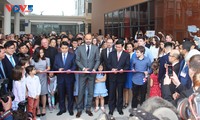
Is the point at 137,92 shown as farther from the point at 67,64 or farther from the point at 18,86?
the point at 18,86

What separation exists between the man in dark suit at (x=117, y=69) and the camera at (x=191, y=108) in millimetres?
4673

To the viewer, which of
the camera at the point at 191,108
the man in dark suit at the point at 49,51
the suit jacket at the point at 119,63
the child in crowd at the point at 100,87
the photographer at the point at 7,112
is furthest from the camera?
the man in dark suit at the point at 49,51

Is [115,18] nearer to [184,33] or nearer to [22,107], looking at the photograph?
[184,33]

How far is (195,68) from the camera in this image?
92.0 inches

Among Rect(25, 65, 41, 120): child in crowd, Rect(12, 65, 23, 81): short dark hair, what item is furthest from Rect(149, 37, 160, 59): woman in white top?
Rect(12, 65, 23, 81): short dark hair

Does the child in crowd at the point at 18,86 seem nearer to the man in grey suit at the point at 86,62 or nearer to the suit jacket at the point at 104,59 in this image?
the man in grey suit at the point at 86,62

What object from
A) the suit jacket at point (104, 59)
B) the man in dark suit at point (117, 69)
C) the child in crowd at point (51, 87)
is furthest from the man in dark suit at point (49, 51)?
the man in dark suit at point (117, 69)

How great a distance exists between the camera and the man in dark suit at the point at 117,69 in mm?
6542

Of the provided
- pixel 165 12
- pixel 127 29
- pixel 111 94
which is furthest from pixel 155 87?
pixel 127 29

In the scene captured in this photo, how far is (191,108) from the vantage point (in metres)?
1.67

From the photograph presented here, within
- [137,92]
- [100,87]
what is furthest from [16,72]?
[137,92]

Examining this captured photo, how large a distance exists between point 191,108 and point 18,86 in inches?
167

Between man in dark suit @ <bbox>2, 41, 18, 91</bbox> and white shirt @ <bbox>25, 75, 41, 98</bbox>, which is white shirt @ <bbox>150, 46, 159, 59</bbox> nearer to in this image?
white shirt @ <bbox>25, 75, 41, 98</bbox>

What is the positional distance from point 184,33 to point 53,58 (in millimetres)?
9082
